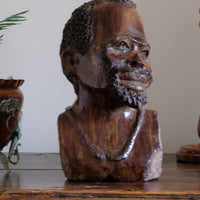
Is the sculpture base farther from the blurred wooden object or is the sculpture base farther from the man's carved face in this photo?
the man's carved face

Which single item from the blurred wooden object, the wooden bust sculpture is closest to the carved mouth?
the wooden bust sculpture

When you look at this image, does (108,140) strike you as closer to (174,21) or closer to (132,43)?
(132,43)

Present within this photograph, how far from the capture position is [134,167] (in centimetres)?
92

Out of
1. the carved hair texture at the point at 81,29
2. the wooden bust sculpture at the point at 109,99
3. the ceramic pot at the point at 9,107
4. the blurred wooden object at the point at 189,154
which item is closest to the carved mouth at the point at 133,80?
the wooden bust sculpture at the point at 109,99

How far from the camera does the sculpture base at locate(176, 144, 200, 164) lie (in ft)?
4.18

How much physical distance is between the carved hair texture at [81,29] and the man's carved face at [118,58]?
1 centimetres

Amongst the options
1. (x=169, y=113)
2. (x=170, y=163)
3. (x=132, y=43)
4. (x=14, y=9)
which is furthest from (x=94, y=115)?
(x=14, y=9)

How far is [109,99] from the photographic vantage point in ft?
3.09

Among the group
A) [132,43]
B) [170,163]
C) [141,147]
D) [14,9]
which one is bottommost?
[170,163]

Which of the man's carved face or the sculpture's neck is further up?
the man's carved face

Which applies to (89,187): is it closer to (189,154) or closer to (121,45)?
(121,45)

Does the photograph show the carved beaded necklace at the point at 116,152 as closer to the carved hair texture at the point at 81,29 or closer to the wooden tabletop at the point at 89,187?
the wooden tabletop at the point at 89,187

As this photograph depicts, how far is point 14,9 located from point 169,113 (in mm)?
681

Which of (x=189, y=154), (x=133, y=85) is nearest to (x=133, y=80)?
(x=133, y=85)
